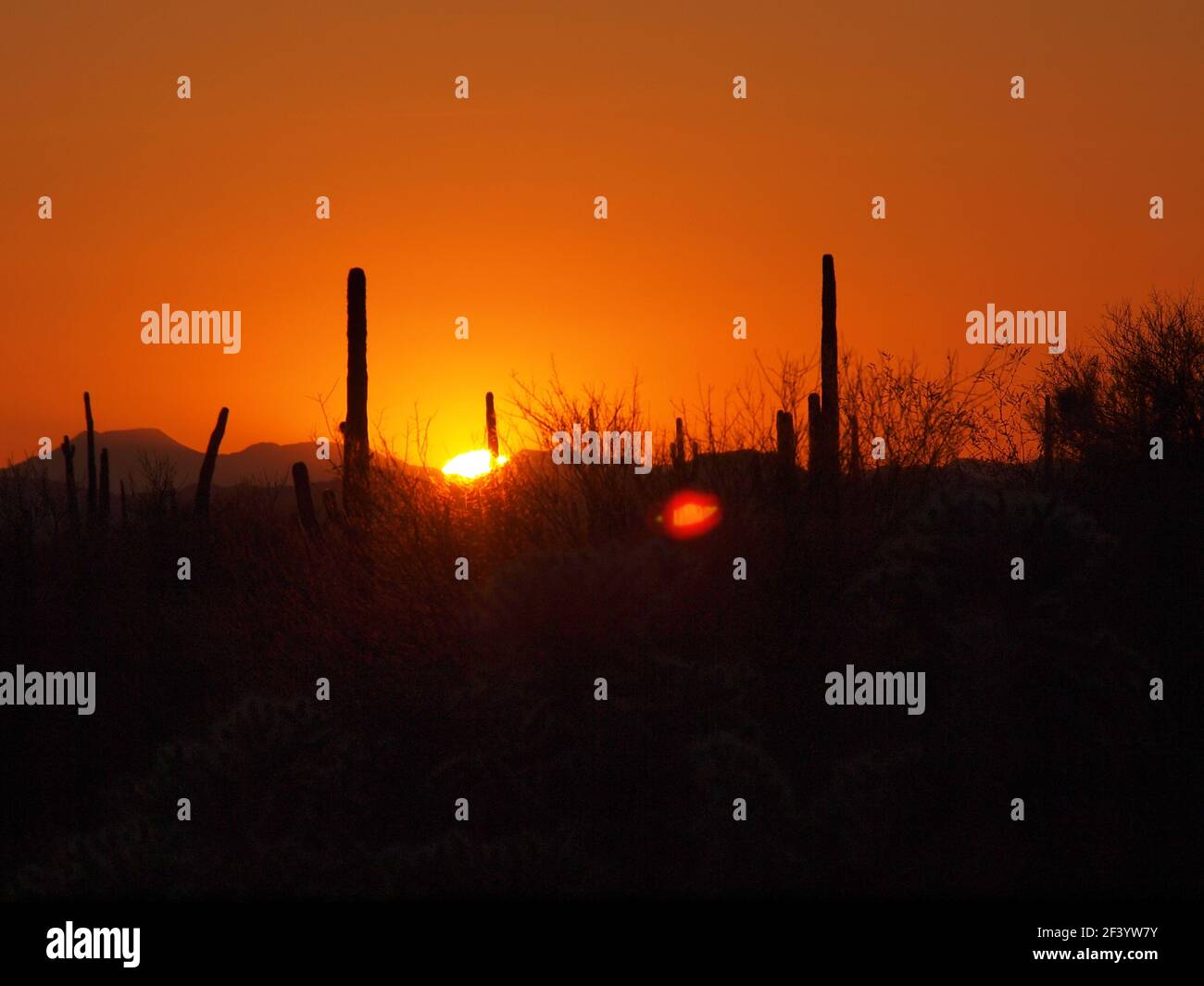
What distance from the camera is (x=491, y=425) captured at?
27.2 metres

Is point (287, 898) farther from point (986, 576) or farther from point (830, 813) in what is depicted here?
point (986, 576)

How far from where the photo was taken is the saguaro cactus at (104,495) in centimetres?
3162

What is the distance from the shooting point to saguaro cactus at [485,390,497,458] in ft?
82.9

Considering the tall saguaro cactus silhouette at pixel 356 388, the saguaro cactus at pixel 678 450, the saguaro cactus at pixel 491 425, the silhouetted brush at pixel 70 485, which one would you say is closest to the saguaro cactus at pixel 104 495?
the silhouetted brush at pixel 70 485

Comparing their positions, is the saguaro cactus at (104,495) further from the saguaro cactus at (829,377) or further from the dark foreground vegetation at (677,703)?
the saguaro cactus at (829,377)

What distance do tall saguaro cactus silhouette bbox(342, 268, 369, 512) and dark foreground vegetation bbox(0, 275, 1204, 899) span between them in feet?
0.86

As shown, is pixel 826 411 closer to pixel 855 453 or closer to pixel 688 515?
pixel 855 453

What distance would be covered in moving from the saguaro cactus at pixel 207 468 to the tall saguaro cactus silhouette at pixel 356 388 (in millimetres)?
9535

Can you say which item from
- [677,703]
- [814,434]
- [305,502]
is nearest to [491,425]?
[305,502]

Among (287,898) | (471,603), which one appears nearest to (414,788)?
(471,603)

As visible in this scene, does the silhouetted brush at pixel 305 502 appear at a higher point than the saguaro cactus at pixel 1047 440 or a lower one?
lower

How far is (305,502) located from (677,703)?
1005cm

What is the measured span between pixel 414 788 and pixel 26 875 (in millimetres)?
3955

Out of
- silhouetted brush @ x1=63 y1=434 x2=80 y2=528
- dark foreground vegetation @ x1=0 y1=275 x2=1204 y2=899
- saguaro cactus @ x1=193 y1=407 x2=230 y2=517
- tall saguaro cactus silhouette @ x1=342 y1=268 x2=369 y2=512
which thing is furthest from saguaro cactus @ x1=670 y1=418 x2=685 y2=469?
silhouetted brush @ x1=63 y1=434 x2=80 y2=528
